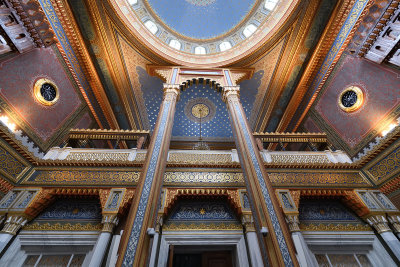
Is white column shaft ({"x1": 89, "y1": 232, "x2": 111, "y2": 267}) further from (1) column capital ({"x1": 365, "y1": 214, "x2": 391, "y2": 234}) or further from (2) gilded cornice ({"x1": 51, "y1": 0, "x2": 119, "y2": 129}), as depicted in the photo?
(1) column capital ({"x1": 365, "y1": 214, "x2": 391, "y2": 234})

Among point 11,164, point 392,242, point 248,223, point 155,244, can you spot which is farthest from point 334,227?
point 11,164

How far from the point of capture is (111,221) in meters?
3.84

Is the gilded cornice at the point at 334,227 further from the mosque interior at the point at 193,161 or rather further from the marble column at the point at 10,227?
the marble column at the point at 10,227

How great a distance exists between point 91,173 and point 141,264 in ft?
9.71

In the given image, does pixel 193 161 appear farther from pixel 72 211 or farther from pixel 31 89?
pixel 31 89

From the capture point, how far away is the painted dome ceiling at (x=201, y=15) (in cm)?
891

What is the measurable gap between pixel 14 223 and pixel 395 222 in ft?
25.7

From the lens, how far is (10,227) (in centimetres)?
366

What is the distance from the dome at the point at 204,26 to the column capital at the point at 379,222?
5.90 meters

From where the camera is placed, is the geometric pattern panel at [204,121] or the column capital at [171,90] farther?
the geometric pattern panel at [204,121]

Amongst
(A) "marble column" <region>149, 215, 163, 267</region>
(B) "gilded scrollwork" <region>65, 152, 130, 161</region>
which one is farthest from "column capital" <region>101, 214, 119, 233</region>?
(B) "gilded scrollwork" <region>65, 152, 130, 161</region>


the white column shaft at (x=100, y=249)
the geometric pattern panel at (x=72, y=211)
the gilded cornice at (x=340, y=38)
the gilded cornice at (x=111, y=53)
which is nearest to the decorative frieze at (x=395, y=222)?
the gilded cornice at (x=340, y=38)

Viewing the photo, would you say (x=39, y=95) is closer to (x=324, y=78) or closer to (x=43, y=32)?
(x=43, y=32)

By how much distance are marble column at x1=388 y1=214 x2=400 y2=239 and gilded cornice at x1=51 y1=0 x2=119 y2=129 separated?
8.44m
